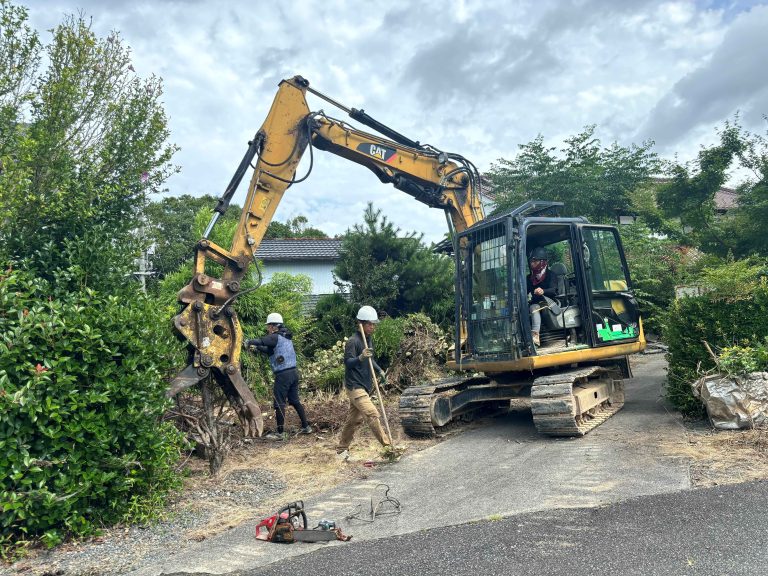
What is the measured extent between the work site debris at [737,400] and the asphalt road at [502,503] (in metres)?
0.48

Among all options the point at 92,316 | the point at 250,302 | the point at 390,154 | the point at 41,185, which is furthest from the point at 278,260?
the point at 92,316

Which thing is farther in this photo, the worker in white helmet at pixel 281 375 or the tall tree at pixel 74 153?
the worker in white helmet at pixel 281 375

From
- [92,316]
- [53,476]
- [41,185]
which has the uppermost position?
[41,185]

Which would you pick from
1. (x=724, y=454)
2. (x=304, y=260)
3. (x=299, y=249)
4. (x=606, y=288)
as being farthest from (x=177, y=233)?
(x=724, y=454)

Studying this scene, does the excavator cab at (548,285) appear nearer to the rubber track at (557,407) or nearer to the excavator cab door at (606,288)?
the excavator cab door at (606,288)

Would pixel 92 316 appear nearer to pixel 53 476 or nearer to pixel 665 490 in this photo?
pixel 53 476

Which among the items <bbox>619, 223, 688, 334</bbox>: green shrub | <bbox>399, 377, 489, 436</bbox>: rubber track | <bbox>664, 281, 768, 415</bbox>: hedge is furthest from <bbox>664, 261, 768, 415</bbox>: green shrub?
<bbox>619, 223, 688, 334</bbox>: green shrub

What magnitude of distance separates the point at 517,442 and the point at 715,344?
2730 millimetres

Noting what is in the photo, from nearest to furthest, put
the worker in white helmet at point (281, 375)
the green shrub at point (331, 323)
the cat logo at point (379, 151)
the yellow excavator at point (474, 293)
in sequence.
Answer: the yellow excavator at point (474, 293) < the worker in white helmet at point (281, 375) < the cat logo at point (379, 151) < the green shrub at point (331, 323)

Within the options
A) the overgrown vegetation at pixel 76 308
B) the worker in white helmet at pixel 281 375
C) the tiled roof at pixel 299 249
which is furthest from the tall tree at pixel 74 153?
the tiled roof at pixel 299 249

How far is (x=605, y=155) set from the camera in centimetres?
2136

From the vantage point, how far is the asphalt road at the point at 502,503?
13.4ft

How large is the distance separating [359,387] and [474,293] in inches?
83.9

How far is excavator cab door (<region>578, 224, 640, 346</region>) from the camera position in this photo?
8.04 m
